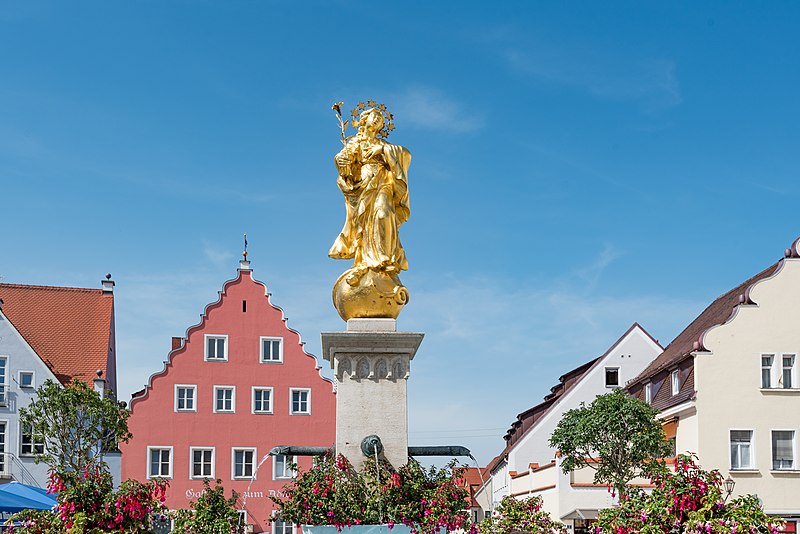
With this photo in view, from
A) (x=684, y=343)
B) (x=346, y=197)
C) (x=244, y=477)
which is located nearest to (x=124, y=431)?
(x=244, y=477)

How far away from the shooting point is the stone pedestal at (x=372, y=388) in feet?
45.2

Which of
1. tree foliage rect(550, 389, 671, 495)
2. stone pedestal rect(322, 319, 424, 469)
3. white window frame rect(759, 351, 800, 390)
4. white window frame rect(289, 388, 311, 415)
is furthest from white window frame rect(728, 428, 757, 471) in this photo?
stone pedestal rect(322, 319, 424, 469)

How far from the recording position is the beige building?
33531 mm

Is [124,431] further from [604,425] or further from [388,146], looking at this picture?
[388,146]

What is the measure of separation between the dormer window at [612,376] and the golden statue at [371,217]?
1239 inches

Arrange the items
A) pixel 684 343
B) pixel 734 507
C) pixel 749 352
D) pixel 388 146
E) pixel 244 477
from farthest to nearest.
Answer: pixel 244 477 < pixel 684 343 < pixel 749 352 < pixel 388 146 < pixel 734 507

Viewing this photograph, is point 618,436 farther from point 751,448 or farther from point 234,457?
point 234,457

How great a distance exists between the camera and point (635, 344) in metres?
45.1

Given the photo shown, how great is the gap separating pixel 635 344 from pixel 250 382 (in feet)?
50.4

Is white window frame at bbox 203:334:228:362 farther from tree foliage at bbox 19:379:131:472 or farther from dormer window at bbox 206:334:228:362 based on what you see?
tree foliage at bbox 19:379:131:472

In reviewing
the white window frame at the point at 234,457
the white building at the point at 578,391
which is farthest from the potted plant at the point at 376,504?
the white window frame at the point at 234,457

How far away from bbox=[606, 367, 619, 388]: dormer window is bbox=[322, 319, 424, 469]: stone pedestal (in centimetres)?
3170

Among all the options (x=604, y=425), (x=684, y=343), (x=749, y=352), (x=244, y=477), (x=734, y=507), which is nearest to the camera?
(x=734, y=507)

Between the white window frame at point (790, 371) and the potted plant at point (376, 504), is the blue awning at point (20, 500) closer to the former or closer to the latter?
the potted plant at point (376, 504)
